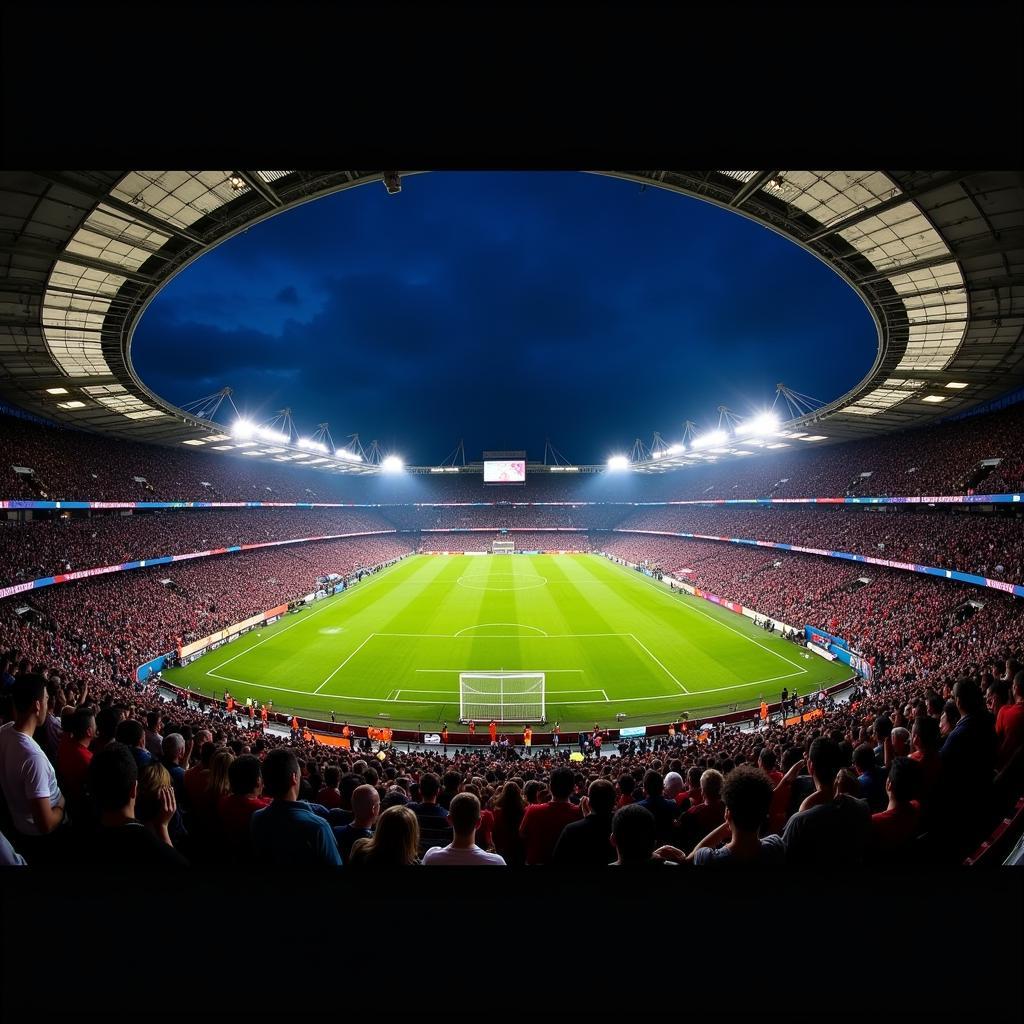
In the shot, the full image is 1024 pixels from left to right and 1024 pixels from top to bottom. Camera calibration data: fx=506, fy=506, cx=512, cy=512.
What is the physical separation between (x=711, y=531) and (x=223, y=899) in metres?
61.6

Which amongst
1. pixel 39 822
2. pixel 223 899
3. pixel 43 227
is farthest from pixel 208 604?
pixel 223 899

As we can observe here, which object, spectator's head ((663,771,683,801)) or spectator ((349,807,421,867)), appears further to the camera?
spectator's head ((663,771,683,801))

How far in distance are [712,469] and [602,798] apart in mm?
75106

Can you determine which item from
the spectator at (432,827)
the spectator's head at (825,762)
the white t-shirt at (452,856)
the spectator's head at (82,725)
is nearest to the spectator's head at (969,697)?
the spectator's head at (825,762)

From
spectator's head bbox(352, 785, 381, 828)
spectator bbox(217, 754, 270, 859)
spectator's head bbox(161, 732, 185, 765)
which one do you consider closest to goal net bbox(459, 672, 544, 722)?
spectator's head bbox(161, 732, 185, 765)

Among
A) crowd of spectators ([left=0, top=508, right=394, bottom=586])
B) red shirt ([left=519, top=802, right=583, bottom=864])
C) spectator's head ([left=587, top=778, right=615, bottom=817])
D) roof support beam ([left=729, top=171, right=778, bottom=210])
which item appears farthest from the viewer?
crowd of spectators ([left=0, top=508, right=394, bottom=586])

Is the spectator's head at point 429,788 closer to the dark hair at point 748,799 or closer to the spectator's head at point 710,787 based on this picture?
the spectator's head at point 710,787

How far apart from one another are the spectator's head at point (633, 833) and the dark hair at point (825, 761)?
69.7 inches

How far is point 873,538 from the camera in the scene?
3416cm

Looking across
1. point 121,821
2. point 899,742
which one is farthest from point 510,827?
point 899,742

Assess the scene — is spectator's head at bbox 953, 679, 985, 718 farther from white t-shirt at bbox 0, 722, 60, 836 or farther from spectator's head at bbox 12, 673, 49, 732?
spectator's head at bbox 12, 673, 49, 732

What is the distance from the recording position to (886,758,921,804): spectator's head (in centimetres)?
397

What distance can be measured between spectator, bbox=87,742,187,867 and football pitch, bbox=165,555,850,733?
19.5 metres

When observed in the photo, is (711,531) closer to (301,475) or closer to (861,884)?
(301,475)
